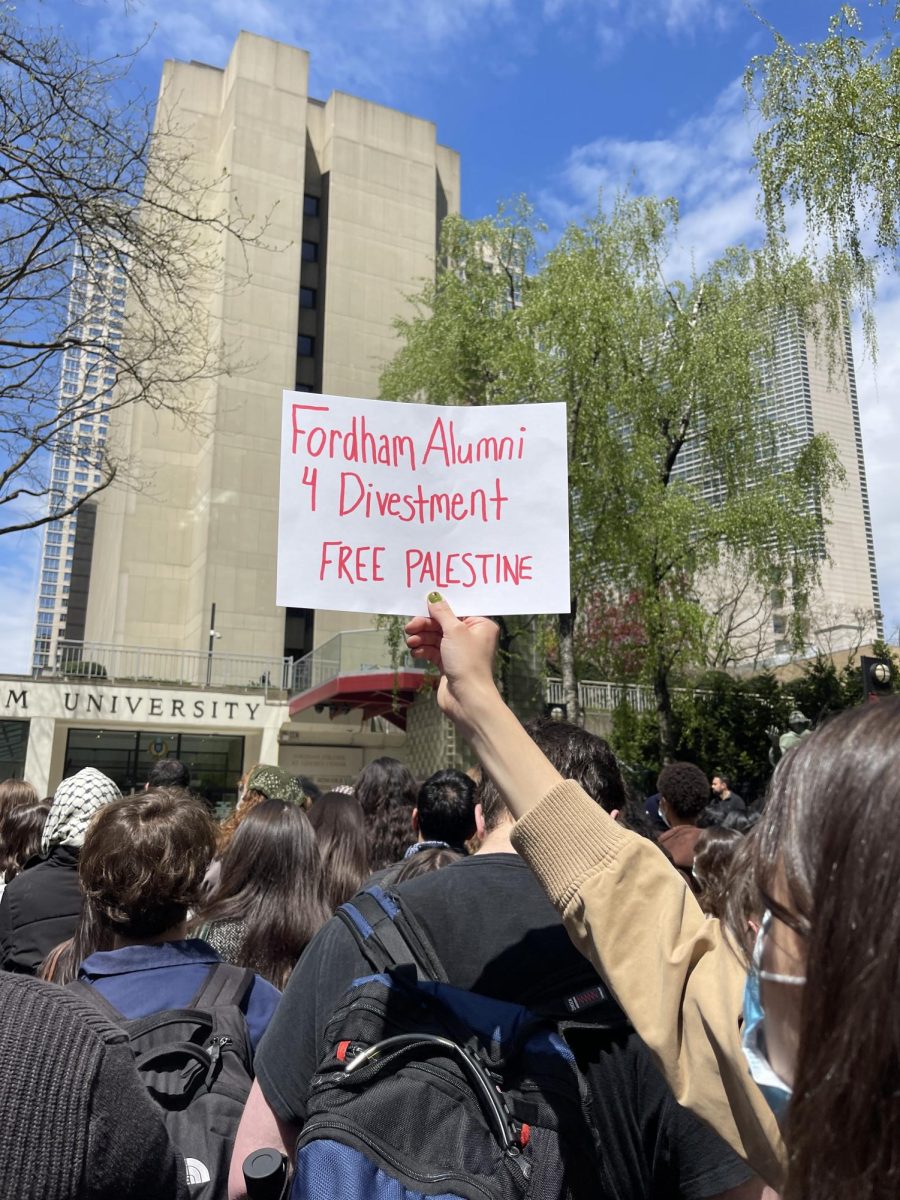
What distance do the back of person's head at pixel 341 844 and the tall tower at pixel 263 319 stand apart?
32316mm

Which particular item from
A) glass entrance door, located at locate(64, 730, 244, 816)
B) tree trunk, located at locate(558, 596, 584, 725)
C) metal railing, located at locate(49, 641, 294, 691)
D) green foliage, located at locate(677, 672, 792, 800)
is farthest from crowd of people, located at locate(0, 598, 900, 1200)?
glass entrance door, located at locate(64, 730, 244, 816)

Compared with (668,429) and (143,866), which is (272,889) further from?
A: (668,429)

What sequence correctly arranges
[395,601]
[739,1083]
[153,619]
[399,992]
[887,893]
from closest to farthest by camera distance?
[887,893] → [739,1083] → [399,992] → [395,601] → [153,619]

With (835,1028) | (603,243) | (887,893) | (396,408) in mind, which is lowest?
(835,1028)

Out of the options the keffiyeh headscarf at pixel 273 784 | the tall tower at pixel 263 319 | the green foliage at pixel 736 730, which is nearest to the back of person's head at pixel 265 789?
the keffiyeh headscarf at pixel 273 784

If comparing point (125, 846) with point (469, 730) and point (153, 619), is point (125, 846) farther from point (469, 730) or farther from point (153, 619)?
point (153, 619)

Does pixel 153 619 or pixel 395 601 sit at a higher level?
pixel 153 619

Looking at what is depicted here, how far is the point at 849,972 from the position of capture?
3.07ft

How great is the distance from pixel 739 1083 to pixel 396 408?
6.07ft

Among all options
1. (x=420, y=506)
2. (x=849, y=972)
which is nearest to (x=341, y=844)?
(x=420, y=506)

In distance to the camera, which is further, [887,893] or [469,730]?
[469,730]

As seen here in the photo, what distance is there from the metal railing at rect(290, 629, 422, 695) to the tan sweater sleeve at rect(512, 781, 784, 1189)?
20.4 m

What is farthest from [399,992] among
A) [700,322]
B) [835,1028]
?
[700,322]

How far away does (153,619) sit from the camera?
38.7 meters
